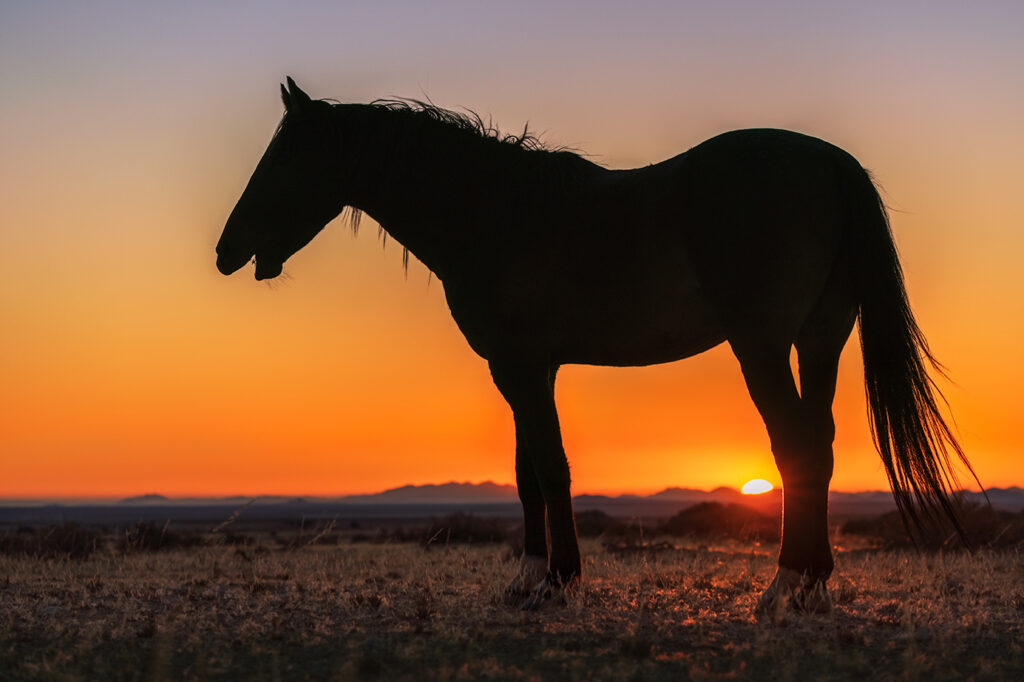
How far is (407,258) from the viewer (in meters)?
7.63

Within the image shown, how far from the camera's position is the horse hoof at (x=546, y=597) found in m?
6.72

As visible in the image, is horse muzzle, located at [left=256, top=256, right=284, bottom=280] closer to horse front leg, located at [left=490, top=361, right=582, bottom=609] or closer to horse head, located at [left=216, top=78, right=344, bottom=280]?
horse head, located at [left=216, top=78, right=344, bottom=280]

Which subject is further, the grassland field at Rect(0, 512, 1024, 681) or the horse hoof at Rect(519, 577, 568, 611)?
the horse hoof at Rect(519, 577, 568, 611)

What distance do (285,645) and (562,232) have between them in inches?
126

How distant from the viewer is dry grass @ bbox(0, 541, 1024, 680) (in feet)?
16.5

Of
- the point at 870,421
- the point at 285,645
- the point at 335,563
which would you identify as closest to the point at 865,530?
the point at 335,563

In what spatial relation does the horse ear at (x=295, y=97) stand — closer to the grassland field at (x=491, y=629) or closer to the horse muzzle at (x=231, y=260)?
the horse muzzle at (x=231, y=260)

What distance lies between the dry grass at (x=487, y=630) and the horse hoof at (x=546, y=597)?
125mm

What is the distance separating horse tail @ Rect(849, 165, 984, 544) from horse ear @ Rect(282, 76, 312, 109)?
155 inches

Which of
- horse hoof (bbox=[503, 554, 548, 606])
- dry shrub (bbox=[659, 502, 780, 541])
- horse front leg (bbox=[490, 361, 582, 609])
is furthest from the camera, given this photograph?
dry shrub (bbox=[659, 502, 780, 541])

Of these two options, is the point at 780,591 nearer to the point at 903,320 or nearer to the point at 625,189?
the point at 903,320

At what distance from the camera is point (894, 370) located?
21.6 feet

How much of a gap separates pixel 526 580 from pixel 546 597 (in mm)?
308

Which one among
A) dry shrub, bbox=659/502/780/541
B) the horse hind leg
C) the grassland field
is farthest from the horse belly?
dry shrub, bbox=659/502/780/541
